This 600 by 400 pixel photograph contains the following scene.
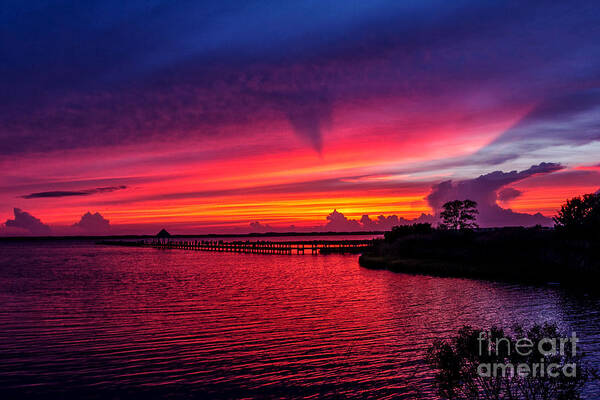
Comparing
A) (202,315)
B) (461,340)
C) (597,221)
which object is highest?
(597,221)

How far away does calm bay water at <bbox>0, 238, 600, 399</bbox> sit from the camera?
14.2 m

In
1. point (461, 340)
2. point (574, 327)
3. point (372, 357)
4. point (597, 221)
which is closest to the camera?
point (461, 340)

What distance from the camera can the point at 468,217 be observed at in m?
100

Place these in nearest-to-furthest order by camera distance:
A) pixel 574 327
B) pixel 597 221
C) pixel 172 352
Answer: pixel 172 352 → pixel 574 327 → pixel 597 221

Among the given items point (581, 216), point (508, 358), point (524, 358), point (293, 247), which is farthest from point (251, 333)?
point (293, 247)

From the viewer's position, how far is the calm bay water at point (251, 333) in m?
14.2

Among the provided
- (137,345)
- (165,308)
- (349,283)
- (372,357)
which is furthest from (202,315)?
(349,283)

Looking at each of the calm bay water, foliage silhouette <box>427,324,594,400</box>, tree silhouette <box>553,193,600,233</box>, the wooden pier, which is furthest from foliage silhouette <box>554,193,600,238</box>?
the wooden pier

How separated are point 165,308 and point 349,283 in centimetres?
1799

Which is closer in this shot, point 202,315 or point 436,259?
point 202,315

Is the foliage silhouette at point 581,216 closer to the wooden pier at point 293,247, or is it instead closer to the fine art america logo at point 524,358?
the fine art america logo at point 524,358

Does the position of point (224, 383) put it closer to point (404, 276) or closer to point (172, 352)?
point (172, 352)

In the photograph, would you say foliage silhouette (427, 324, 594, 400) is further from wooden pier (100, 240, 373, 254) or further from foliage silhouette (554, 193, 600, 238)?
wooden pier (100, 240, 373, 254)

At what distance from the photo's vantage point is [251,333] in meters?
21.2
